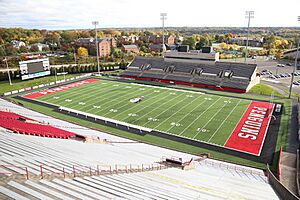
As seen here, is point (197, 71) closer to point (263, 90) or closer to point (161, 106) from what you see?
point (263, 90)

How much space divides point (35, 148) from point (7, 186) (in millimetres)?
4945

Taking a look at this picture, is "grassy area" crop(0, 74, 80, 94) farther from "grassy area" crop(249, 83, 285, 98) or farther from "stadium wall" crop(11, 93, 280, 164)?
"grassy area" crop(249, 83, 285, 98)

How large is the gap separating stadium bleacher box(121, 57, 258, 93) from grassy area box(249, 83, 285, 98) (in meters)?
0.78

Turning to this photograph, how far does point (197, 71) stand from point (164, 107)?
16040mm

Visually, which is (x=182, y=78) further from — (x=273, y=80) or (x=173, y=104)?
(x=273, y=80)

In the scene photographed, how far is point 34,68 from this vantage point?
142 feet

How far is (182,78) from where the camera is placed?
41438mm

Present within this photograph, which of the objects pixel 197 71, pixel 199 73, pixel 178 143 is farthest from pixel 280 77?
pixel 178 143

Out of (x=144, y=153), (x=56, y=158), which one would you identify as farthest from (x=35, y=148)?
(x=144, y=153)

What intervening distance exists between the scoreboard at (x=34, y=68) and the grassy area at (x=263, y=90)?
1433 inches

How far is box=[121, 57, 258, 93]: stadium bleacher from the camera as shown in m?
37.2

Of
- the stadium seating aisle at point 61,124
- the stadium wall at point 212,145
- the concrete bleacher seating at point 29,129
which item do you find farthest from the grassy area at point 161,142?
the concrete bleacher seating at point 29,129

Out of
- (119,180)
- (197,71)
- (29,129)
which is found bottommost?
(29,129)

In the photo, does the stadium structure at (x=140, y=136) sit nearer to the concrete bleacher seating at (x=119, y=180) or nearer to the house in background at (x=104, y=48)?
the concrete bleacher seating at (x=119, y=180)
